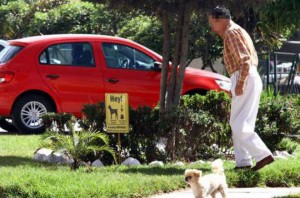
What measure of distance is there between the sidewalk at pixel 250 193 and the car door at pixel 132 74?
6043mm

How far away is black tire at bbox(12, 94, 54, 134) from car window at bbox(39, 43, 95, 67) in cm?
72

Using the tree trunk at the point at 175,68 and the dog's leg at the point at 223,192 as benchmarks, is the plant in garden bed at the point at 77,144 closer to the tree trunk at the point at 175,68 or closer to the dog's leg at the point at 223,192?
the tree trunk at the point at 175,68

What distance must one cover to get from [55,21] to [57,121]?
712 inches

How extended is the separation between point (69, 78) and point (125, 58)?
3.56 ft

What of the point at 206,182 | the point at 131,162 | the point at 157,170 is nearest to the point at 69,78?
the point at 131,162

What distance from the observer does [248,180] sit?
9.45 meters

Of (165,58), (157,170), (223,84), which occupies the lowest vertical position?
(157,170)

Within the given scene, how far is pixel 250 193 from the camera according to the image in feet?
29.5

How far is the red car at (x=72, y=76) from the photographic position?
48.8 ft

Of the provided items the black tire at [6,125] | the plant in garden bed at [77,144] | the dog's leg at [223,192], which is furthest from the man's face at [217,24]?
the black tire at [6,125]

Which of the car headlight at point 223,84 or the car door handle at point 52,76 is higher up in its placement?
the car door handle at point 52,76

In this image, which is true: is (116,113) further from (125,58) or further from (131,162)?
(125,58)

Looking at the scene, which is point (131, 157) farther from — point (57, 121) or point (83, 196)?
point (83, 196)

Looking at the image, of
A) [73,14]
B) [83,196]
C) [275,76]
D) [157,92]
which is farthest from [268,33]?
[83,196]
